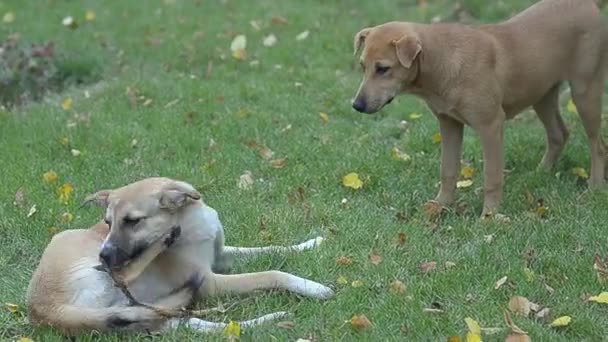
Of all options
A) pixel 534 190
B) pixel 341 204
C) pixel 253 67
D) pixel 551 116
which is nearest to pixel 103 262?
pixel 341 204

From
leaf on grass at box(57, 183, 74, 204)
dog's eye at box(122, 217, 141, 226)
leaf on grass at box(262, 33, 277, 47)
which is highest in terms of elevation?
dog's eye at box(122, 217, 141, 226)

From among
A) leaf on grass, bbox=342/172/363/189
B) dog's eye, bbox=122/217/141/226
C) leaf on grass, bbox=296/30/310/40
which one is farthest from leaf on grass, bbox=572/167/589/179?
leaf on grass, bbox=296/30/310/40

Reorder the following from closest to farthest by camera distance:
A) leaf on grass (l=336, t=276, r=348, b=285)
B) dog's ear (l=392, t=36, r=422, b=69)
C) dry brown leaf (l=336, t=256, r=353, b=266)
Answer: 1. leaf on grass (l=336, t=276, r=348, b=285)
2. dry brown leaf (l=336, t=256, r=353, b=266)
3. dog's ear (l=392, t=36, r=422, b=69)

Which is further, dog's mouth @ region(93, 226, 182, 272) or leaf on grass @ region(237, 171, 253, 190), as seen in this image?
leaf on grass @ region(237, 171, 253, 190)

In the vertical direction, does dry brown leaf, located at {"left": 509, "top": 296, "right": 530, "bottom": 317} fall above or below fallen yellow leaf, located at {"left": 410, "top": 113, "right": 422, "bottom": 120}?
above

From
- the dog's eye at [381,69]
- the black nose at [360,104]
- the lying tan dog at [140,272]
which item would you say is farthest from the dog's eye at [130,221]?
the dog's eye at [381,69]

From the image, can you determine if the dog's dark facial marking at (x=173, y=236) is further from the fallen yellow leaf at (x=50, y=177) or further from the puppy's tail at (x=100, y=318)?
the fallen yellow leaf at (x=50, y=177)

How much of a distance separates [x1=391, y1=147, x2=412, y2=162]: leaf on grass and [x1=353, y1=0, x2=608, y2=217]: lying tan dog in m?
0.70

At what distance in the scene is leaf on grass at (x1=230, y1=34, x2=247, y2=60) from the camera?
10.1 meters

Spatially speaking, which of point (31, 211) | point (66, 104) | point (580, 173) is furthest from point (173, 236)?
point (66, 104)

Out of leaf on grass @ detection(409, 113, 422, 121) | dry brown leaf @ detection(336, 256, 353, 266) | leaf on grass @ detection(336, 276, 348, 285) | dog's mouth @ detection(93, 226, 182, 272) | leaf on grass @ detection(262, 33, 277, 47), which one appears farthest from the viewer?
leaf on grass @ detection(262, 33, 277, 47)

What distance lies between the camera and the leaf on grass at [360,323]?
496 centimetres

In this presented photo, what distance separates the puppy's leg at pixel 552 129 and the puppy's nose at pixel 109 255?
131 inches

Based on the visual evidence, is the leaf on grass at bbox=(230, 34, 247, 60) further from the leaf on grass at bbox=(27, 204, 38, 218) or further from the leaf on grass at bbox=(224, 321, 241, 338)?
the leaf on grass at bbox=(224, 321, 241, 338)
